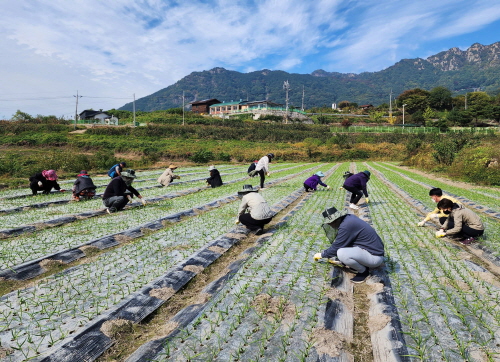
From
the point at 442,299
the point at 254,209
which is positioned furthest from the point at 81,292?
the point at 442,299

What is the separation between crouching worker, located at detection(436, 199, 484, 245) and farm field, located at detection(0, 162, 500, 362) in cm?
26

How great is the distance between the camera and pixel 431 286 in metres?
4.67

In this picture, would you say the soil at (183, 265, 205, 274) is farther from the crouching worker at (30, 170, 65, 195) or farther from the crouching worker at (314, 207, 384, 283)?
the crouching worker at (30, 170, 65, 195)

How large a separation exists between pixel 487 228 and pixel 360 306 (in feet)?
19.2

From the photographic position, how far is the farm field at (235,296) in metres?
3.26

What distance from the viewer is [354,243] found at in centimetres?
504

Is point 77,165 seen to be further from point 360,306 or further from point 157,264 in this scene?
point 360,306

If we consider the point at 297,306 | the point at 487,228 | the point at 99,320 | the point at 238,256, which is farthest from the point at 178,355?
the point at 487,228

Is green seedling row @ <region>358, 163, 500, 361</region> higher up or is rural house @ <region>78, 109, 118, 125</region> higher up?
rural house @ <region>78, 109, 118, 125</region>

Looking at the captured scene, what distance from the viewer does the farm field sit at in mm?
3260

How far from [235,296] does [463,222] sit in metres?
5.58

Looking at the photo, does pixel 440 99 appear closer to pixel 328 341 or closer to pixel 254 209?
pixel 254 209

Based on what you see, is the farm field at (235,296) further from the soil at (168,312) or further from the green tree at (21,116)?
the green tree at (21,116)

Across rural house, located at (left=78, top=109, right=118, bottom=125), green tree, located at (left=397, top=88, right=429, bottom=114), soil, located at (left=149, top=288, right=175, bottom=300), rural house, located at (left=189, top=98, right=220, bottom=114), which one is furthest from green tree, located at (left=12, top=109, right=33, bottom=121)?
green tree, located at (left=397, top=88, right=429, bottom=114)
